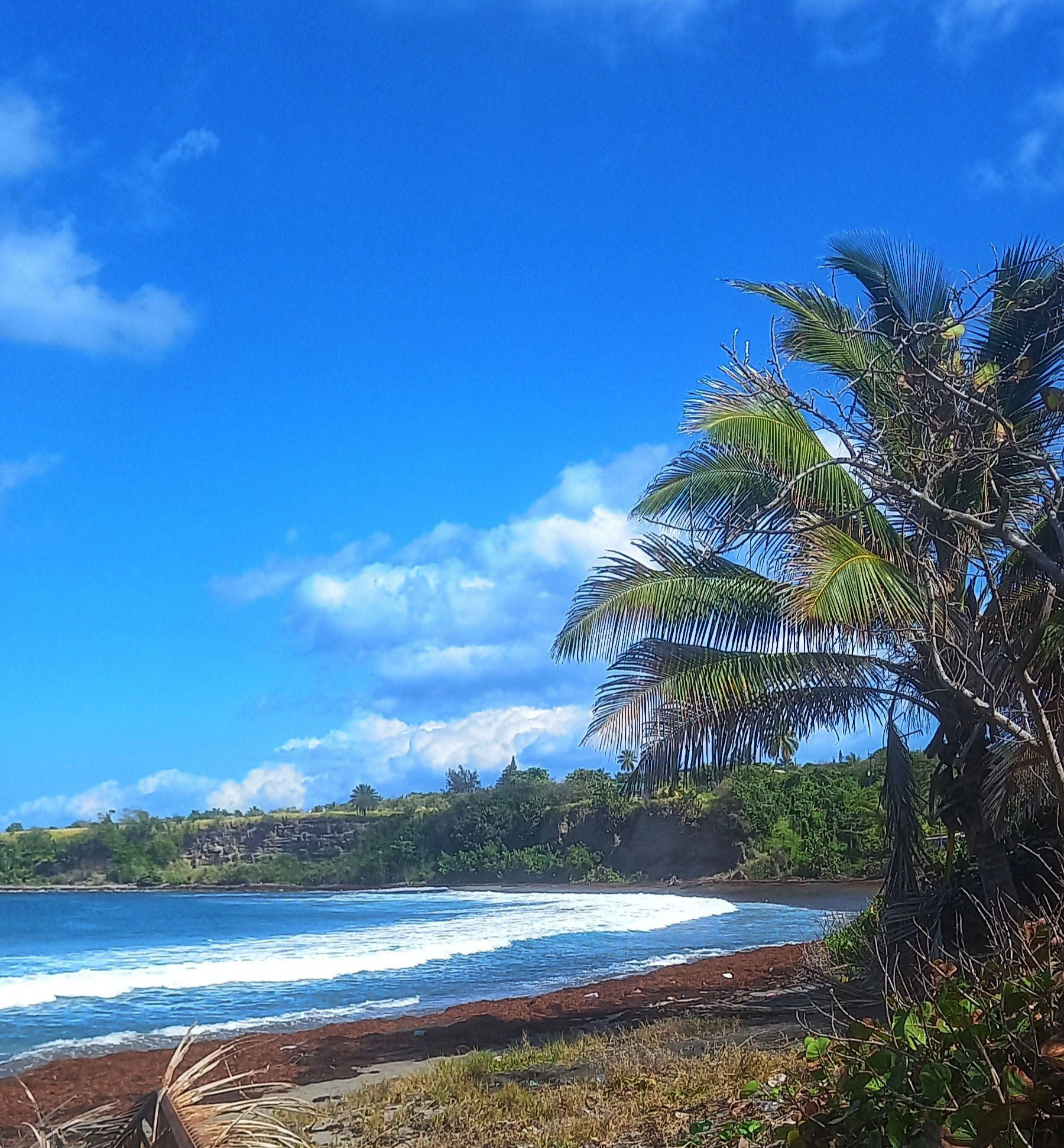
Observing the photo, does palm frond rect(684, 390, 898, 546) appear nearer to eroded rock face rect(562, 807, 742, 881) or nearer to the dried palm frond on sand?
the dried palm frond on sand

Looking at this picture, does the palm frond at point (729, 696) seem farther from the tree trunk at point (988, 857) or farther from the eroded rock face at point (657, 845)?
the eroded rock face at point (657, 845)

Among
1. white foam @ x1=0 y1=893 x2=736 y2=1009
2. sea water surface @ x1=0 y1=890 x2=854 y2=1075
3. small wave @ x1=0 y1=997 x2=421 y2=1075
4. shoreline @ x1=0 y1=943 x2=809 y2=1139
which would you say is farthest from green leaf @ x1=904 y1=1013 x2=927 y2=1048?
white foam @ x1=0 y1=893 x2=736 y2=1009

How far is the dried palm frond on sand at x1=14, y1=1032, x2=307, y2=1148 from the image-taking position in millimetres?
2396

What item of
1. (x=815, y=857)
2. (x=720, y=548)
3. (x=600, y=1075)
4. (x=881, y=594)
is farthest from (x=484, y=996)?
(x=815, y=857)

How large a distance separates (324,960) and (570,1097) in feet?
70.8

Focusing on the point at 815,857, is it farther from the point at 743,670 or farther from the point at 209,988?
the point at 743,670

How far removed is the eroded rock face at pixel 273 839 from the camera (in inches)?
3499

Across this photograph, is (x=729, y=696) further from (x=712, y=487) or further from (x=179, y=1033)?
(x=179, y=1033)

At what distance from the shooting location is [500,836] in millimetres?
75188

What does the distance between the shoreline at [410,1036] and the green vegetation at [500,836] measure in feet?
11.3

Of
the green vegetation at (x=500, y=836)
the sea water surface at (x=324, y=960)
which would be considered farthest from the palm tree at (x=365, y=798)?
the sea water surface at (x=324, y=960)

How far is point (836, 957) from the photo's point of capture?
42.1 ft

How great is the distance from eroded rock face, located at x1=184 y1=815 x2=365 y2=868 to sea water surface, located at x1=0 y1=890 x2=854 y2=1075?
35275mm

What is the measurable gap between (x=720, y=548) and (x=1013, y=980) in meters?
1.87
